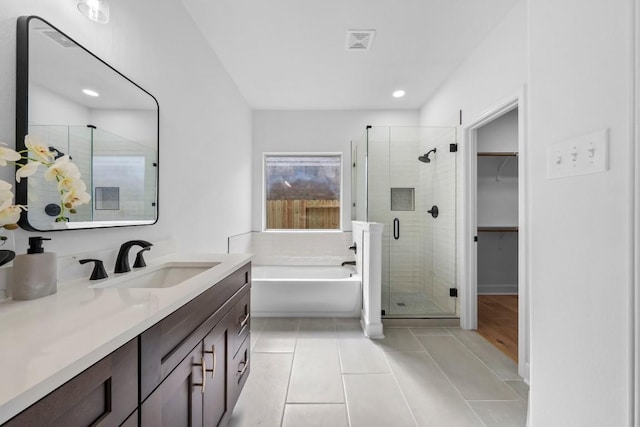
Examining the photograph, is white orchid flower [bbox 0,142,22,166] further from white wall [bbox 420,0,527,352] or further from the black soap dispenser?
white wall [bbox 420,0,527,352]

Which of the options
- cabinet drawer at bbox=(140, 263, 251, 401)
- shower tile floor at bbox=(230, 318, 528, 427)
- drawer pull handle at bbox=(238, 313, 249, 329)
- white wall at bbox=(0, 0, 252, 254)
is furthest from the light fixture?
shower tile floor at bbox=(230, 318, 528, 427)

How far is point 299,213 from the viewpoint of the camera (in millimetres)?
4203

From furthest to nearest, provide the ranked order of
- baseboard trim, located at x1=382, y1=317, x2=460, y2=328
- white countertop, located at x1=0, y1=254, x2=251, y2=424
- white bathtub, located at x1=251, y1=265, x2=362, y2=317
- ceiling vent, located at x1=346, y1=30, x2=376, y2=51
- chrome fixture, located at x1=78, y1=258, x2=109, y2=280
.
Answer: white bathtub, located at x1=251, y1=265, x2=362, y2=317 < baseboard trim, located at x1=382, y1=317, x2=460, y2=328 < ceiling vent, located at x1=346, y1=30, x2=376, y2=51 < chrome fixture, located at x1=78, y1=258, x2=109, y2=280 < white countertop, located at x1=0, y1=254, x2=251, y2=424

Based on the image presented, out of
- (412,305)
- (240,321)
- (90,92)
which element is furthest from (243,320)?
(412,305)

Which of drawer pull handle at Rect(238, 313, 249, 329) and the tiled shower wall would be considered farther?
the tiled shower wall

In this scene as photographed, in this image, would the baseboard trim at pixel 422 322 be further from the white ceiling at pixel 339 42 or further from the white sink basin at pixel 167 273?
the white ceiling at pixel 339 42

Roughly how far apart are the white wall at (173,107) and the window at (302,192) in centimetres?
85

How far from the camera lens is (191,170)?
218cm

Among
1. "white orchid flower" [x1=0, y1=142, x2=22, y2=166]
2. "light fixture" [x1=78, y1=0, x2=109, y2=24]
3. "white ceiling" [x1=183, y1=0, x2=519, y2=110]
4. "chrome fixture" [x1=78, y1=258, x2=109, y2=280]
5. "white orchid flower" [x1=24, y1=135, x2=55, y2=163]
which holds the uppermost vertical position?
"white ceiling" [x1=183, y1=0, x2=519, y2=110]

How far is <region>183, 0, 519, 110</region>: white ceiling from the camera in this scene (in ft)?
6.75

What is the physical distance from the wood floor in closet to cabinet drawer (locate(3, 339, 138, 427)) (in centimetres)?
260

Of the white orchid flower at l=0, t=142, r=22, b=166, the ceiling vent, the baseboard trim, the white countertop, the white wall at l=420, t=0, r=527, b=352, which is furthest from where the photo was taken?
the baseboard trim

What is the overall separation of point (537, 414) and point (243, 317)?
56.3 inches

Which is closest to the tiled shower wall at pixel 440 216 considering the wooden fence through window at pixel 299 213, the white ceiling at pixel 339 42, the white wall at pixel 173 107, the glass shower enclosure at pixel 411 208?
the glass shower enclosure at pixel 411 208
